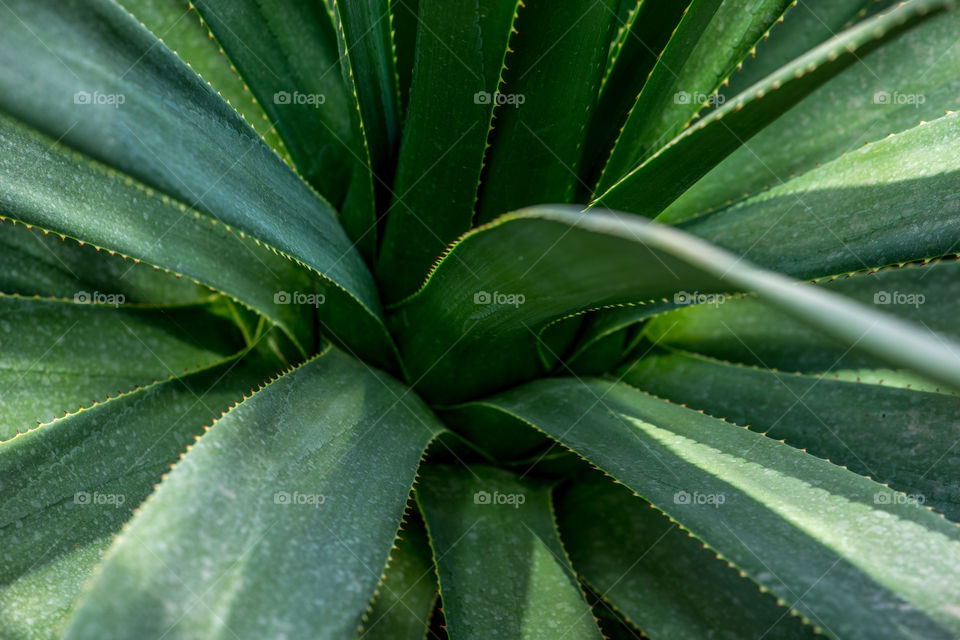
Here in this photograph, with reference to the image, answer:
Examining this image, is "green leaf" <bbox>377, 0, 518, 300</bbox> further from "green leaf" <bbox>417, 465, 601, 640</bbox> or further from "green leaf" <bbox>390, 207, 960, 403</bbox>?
"green leaf" <bbox>417, 465, 601, 640</bbox>

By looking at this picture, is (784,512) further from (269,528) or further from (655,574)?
(269,528)

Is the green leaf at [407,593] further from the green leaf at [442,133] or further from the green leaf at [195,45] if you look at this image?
the green leaf at [195,45]

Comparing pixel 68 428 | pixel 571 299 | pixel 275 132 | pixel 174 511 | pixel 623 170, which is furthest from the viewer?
pixel 275 132

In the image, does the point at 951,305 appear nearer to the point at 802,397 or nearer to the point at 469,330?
the point at 802,397

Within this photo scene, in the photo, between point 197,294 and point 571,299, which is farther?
point 197,294

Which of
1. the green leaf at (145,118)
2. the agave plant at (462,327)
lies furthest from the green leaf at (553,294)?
the green leaf at (145,118)

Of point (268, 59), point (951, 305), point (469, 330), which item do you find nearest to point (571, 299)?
point (469, 330)

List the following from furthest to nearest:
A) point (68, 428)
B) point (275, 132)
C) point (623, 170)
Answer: point (275, 132) < point (623, 170) < point (68, 428)

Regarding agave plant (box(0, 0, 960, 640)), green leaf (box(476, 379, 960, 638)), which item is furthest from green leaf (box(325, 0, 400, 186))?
green leaf (box(476, 379, 960, 638))
